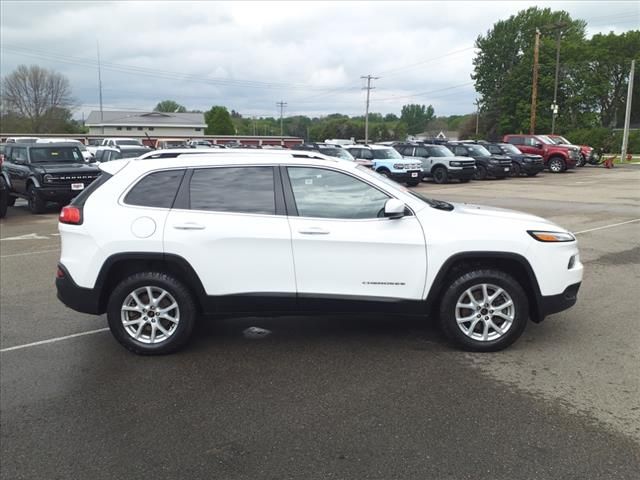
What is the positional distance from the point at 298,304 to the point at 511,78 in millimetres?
74742

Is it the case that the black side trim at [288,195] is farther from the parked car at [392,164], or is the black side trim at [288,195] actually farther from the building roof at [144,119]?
the building roof at [144,119]

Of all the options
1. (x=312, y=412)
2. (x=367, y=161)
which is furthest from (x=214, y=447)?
(x=367, y=161)

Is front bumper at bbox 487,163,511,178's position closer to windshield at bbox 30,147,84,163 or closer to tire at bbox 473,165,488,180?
tire at bbox 473,165,488,180

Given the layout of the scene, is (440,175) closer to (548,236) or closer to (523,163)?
(523,163)

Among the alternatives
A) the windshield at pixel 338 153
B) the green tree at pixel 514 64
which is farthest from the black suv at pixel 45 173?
the green tree at pixel 514 64

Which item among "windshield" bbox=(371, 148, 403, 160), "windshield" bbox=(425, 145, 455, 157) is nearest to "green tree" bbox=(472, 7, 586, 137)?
"windshield" bbox=(425, 145, 455, 157)

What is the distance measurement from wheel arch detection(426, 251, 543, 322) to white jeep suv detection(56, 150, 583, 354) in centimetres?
1

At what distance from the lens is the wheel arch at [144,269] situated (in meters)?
4.74

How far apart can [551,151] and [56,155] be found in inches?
1034

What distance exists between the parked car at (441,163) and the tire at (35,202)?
16311mm

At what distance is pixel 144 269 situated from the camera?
16.0 ft

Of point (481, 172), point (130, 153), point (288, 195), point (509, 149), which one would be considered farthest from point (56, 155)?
point (509, 149)

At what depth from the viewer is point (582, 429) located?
357 centimetres

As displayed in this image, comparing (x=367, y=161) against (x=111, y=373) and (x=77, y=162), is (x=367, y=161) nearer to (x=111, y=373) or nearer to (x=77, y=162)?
(x=77, y=162)
